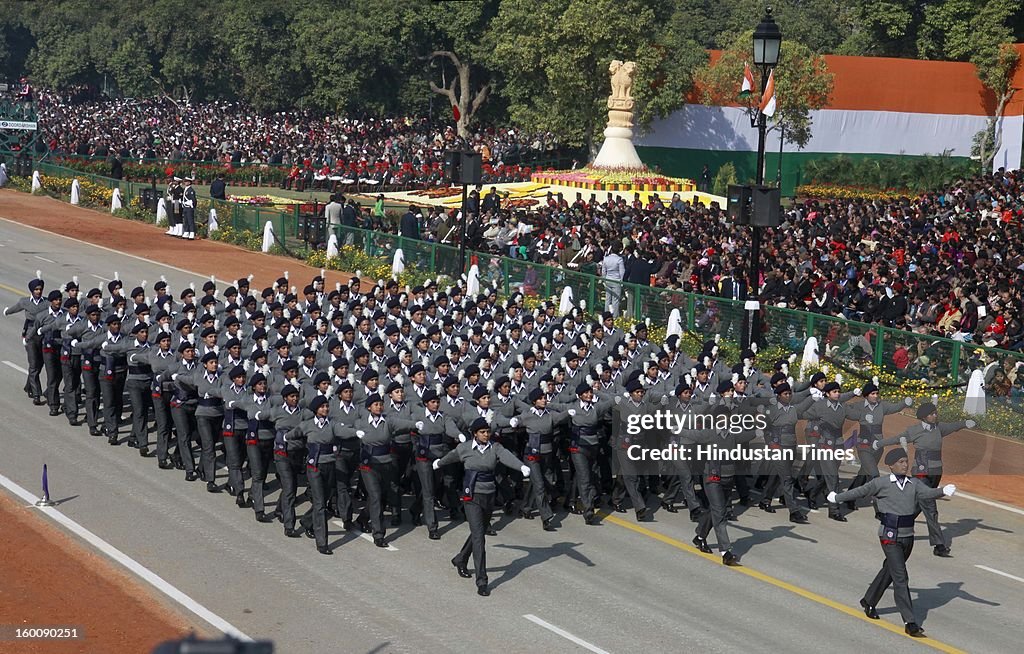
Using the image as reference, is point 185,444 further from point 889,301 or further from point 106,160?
point 106,160

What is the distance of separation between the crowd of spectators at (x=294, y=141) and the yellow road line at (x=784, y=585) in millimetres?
35391

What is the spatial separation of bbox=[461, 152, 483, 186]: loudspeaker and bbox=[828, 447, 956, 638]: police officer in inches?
567

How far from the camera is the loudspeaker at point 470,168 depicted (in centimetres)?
2712

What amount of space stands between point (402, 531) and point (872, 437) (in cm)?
591

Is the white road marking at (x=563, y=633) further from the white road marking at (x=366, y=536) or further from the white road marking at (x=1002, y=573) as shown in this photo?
the white road marking at (x=1002, y=573)

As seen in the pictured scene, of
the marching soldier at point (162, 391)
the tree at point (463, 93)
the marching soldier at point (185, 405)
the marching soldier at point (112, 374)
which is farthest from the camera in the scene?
the tree at point (463, 93)

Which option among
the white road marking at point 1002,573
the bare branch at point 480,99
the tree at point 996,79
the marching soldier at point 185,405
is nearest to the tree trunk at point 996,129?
the tree at point 996,79

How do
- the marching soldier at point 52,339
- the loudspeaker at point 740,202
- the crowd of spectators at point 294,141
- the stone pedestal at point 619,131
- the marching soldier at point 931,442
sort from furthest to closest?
the crowd of spectators at point 294,141 → the stone pedestal at point 619,131 → the marching soldier at point 52,339 → the loudspeaker at point 740,202 → the marching soldier at point 931,442

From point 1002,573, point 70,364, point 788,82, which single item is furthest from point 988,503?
point 788,82

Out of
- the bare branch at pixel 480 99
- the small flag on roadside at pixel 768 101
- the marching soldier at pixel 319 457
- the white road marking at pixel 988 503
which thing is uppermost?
the bare branch at pixel 480 99

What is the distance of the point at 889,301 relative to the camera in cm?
2575

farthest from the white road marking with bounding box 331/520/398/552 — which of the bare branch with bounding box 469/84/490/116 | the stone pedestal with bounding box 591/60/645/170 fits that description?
the bare branch with bounding box 469/84/490/116

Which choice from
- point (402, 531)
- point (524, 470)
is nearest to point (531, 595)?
point (524, 470)

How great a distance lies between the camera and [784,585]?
15.1m
